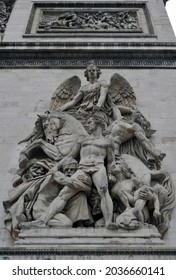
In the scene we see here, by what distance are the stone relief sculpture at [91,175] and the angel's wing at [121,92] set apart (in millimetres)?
455

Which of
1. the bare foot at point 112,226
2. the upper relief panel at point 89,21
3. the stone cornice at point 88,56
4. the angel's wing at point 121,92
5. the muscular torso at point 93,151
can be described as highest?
the upper relief panel at point 89,21

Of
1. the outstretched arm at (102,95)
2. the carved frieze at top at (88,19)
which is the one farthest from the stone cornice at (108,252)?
the carved frieze at top at (88,19)

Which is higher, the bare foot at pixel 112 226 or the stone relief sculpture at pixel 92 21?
the stone relief sculpture at pixel 92 21

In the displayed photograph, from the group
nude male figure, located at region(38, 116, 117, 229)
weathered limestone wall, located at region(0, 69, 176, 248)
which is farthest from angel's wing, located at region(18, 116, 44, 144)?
nude male figure, located at region(38, 116, 117, 229)

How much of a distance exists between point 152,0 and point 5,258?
10.1m

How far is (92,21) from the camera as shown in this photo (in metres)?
11.8

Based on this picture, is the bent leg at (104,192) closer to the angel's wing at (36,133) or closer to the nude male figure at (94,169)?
the nude male figure at (94,169)

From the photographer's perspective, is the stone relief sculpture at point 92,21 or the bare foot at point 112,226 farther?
the stone relief sculpture at point 92,21

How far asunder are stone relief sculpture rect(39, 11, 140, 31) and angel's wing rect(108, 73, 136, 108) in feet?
10.7

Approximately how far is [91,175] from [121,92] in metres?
2.87

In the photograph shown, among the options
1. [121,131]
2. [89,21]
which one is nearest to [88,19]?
[89,21]

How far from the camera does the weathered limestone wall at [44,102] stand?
24.2 feet

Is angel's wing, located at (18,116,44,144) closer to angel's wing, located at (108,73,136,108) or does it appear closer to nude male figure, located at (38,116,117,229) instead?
nude male figure, located at (38,116,117,229)
